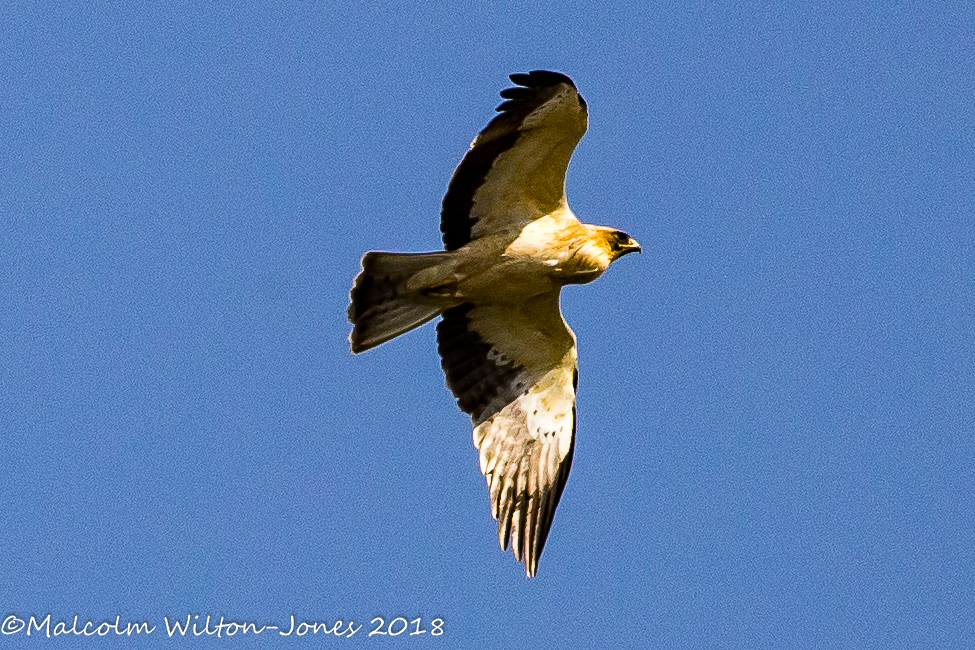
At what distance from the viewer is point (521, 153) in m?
11.5

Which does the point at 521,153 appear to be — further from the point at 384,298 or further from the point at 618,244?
the point at 384,298

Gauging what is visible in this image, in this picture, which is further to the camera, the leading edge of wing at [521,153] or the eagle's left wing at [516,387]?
the eagle's left wing at [516,387]

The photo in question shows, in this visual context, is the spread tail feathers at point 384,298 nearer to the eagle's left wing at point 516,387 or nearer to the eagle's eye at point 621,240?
the eagle's left wing at point 516,387

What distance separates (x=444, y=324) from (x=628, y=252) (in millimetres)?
1570

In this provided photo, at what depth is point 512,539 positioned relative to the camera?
11.8 metres

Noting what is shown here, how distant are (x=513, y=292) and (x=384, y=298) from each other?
0.96m

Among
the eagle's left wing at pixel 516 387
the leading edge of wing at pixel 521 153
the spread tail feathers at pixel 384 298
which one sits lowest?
the eagle's left wing at pixel 516 387

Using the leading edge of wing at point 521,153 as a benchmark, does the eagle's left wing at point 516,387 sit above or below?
below

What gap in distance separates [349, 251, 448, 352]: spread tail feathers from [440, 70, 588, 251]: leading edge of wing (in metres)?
0.35

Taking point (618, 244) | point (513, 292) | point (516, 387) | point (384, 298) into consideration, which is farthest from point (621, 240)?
point (384, 298)

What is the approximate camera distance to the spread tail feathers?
464 inches

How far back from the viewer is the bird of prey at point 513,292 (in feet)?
37.6

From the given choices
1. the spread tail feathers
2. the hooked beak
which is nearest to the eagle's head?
the hooked beak

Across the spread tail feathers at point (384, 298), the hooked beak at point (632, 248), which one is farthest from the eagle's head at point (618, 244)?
the spread tail feathers at point (384, 298)
